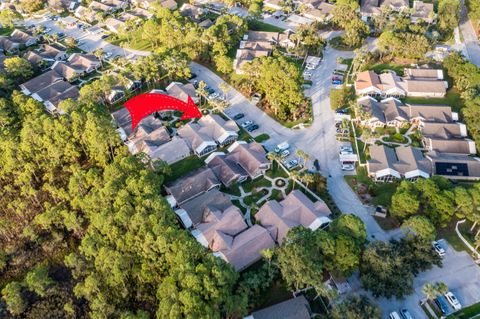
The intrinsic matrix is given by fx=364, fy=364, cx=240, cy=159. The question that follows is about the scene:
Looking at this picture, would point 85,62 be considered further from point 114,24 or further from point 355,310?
point 355,310

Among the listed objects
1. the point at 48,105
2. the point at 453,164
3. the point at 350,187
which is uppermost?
the point at 453,164

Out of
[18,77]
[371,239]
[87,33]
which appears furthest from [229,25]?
[371,239]

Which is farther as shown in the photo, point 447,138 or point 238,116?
point 238,116

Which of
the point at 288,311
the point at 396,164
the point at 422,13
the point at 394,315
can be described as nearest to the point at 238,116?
the point at 396,164

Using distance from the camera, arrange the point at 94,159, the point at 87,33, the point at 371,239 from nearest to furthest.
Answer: the point at 371,239
the point at 94,159
the point at 87,33

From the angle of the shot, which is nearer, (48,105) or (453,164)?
(453,164)

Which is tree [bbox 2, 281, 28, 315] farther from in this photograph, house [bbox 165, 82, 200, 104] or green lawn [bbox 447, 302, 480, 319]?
green lawn [bbox 447, 302, 480, 319]

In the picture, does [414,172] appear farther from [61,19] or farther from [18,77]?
[61,19]

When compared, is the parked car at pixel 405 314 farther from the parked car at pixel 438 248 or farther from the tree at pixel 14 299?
the tree at pixel 14 299
